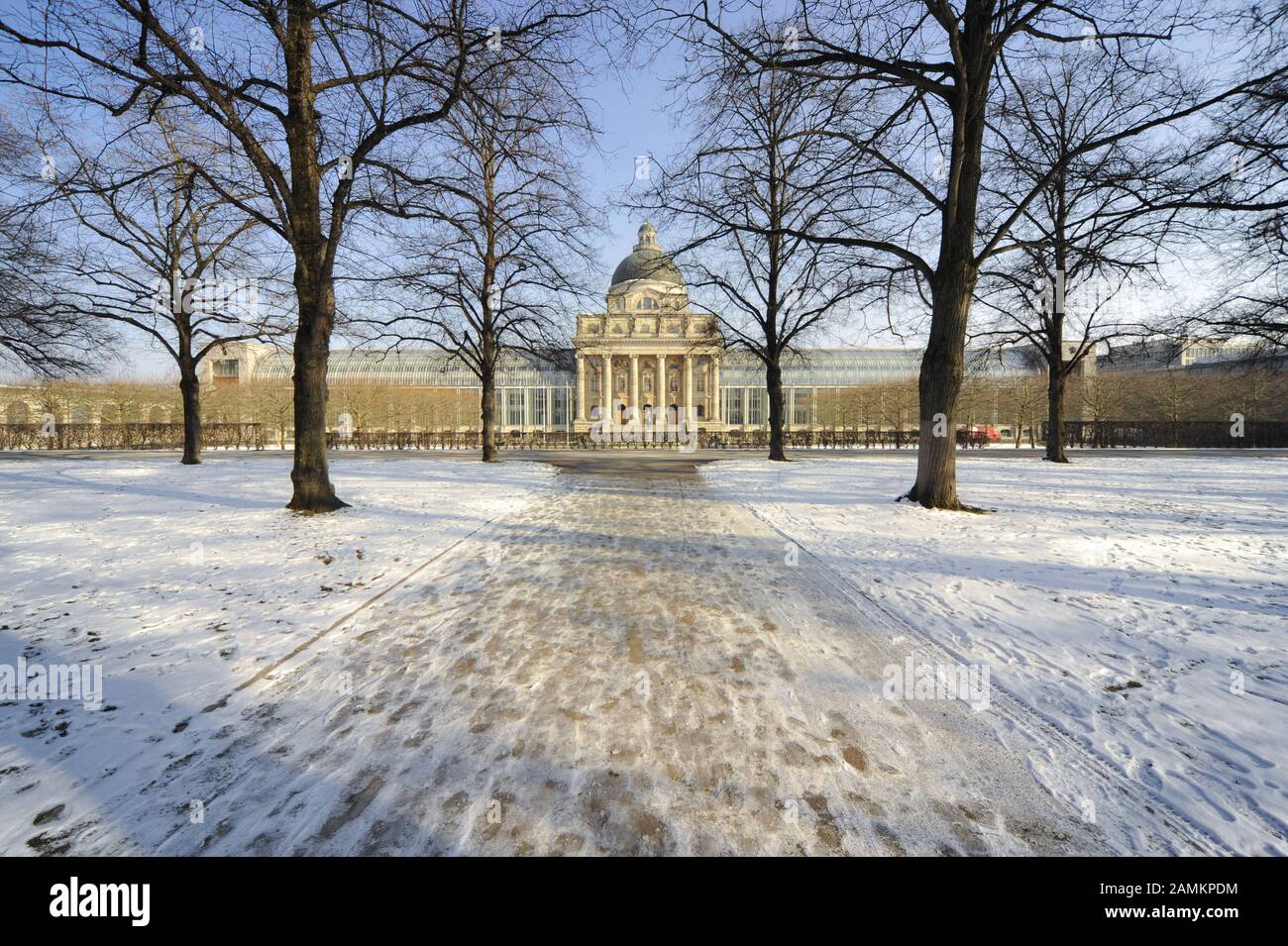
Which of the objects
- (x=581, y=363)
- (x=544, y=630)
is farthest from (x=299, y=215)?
(x=581, y=363)

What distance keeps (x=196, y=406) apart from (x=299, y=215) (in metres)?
17.8

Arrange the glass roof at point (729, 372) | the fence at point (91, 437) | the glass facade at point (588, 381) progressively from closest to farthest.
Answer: the fence at point (91, 437)
the glass facade at point (588, 381)
the glass roof at point (729, 372)

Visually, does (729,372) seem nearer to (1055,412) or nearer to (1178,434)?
(1178,434)

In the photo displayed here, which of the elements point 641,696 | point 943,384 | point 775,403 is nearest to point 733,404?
point 775,403

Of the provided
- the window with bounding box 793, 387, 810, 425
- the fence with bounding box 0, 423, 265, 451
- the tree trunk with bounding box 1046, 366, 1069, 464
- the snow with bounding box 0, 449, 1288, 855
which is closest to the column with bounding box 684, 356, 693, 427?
the window with bounding box 793, 387, 810, 425

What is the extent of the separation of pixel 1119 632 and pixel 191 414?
1130 inches

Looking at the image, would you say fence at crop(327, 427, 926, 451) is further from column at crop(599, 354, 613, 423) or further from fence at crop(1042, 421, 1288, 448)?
column at crop(599, 354, 613, 423)

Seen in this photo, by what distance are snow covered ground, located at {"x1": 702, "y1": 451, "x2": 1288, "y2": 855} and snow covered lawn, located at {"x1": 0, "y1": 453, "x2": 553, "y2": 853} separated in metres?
4.63

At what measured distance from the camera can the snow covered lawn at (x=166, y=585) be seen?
3.01 meters

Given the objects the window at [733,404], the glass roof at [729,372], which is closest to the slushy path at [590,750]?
the glass roof at [729,372]

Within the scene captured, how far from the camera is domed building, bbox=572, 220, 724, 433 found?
223 ft

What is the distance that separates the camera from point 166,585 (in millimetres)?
5340

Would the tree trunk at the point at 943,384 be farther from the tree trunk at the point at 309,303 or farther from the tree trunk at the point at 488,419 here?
the tree trunk at the point at 488,419

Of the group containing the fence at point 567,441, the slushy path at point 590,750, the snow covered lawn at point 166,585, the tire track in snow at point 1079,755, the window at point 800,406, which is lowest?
the tire track in snow at point 1079,755
